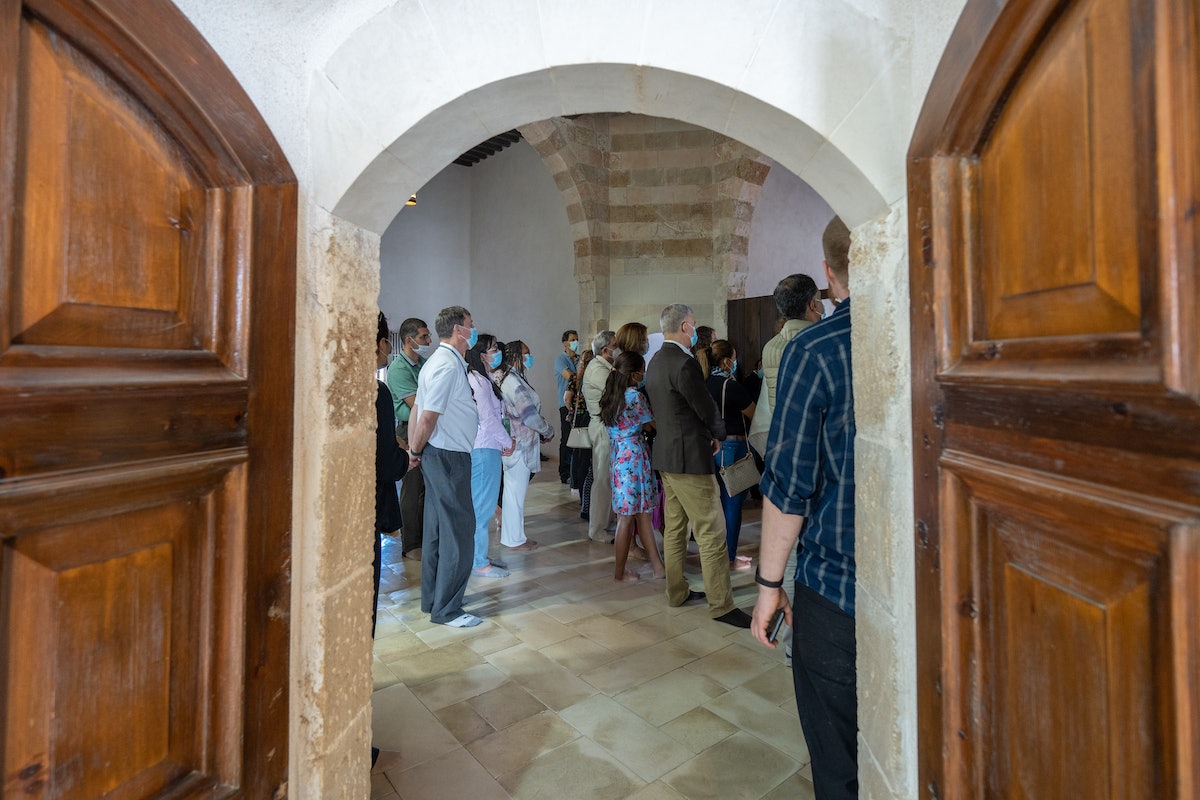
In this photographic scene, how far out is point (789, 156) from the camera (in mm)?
1325

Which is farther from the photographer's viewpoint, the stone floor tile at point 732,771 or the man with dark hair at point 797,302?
the man with dark hair at point 797,302

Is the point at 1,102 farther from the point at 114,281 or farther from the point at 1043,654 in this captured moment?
the point at 1043,654

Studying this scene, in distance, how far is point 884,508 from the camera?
117 centimetres

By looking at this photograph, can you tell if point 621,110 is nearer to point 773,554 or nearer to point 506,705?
point 773,554

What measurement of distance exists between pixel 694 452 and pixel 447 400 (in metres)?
1.24

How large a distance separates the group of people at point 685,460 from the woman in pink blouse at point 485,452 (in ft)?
0.03

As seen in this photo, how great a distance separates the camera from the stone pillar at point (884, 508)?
1.12 metres

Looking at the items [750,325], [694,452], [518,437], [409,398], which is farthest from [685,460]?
[750,325]

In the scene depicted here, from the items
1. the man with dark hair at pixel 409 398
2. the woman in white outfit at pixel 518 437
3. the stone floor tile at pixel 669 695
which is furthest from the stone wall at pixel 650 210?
the stone floor tile at pixel 669 695

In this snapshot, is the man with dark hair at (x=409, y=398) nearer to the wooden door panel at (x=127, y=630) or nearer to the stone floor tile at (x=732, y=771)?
the stone floor tile at (x=732, y=771)

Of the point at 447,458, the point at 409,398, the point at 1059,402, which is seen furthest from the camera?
the point at 409,398

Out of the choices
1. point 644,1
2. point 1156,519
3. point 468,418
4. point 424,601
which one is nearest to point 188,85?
point 644,1

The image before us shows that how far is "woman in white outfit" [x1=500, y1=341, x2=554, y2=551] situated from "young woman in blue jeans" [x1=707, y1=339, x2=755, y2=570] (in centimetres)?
116

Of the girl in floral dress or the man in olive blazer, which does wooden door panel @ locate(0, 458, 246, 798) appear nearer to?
the man in olive blazer
